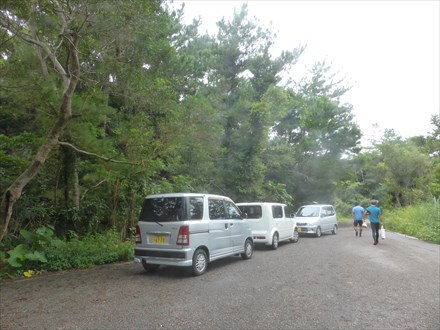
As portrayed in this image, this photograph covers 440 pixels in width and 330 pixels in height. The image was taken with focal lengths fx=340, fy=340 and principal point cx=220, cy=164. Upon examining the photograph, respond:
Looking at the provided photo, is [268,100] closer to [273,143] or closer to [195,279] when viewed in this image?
[273,143]

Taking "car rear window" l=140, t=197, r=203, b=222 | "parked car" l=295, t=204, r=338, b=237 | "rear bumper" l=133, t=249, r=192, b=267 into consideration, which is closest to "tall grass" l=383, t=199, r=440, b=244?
"parked car" l=295, t=204, r=338, b=237

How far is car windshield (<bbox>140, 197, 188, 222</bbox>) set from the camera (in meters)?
7.71

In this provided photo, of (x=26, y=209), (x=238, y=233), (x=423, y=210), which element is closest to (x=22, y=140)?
(x=26, y=209)

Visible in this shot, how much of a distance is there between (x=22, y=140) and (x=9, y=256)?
124 inches

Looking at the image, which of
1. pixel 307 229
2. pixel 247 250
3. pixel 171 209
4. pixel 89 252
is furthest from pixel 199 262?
pixel 307 229

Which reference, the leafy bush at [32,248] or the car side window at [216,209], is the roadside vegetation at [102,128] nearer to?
the leafy bush at [32,248]

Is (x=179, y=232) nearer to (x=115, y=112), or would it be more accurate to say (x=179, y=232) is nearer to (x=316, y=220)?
(x=115, y=112)

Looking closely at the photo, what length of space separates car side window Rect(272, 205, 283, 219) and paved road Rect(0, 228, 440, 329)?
11.4ft

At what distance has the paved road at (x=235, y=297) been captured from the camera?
4898mm

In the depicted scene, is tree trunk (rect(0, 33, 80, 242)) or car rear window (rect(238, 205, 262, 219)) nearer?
tree trunk (rect(0, 33, 80, 242))

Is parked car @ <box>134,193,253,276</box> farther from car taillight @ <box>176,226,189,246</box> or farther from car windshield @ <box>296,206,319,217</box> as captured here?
car windshield @ <box>296,206,319,217</box>

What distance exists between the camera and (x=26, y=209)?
9.48 meters

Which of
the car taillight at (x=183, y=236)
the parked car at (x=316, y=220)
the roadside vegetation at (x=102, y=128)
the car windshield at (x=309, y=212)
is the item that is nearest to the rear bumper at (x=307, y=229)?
the parked car at (x=316, y=220)

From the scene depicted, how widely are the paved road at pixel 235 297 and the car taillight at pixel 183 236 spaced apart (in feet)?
2.74
